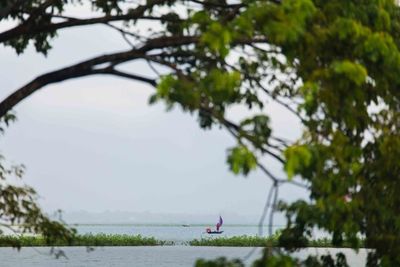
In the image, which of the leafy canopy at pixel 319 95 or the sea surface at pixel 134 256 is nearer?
the leafy canopy at pixel 319 95

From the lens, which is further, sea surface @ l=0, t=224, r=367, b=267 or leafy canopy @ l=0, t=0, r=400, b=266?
sea surface @ l=0, t=224, r=367, b=267

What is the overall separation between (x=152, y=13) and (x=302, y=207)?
473 centimetres

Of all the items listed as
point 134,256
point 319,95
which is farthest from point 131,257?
point 319,95

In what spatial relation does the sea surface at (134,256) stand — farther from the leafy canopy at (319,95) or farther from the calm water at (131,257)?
the leafy canopy at (319,95)

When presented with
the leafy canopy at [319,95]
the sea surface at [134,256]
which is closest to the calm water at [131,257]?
the sea surface at [134,256]

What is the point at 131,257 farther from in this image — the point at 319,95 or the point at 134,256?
the point at 319,95

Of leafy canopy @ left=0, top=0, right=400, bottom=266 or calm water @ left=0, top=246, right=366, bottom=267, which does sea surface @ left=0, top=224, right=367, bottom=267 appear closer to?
calm water @ left=0, top=246, right=366, bottom=267

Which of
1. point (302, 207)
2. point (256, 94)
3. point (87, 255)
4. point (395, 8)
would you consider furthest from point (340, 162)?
point (87, 255)

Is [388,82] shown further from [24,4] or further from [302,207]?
[24,4]

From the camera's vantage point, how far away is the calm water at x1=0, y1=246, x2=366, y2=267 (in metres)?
28.9

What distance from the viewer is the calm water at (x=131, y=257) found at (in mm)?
28898

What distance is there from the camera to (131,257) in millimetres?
32469

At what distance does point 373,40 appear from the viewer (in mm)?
7793

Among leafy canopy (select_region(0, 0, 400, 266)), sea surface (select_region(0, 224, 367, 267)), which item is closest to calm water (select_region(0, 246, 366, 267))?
sea surface (select_region(0, 224, 367, 267))
